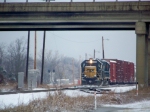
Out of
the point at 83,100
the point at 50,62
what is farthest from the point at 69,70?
the point at 83,100

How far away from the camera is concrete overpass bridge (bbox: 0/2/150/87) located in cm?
4484

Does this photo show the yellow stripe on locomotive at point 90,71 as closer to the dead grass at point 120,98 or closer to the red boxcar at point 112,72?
the red boxcar at point 112,72

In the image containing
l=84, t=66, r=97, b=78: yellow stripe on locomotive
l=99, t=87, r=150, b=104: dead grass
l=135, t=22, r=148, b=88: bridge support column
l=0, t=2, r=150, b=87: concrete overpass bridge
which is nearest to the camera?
l=99, t=87, r=150, b=104: dead grass

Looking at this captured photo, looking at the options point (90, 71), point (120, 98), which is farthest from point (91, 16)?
point (120, 98)

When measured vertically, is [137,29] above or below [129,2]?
below

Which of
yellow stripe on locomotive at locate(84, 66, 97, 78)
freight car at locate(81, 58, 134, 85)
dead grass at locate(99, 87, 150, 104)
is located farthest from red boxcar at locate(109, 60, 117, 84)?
dead grass at locate(99, 87, 150, 104)

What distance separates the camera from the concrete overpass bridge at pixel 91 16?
44844 mm

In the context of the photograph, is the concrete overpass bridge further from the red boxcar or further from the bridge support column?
the red boxcar

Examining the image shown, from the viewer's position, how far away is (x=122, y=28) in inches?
1859

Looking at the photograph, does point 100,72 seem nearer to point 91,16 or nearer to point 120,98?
point 91,16

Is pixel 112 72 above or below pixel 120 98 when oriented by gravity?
above

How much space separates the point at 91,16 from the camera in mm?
45344

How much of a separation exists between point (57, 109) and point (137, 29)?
2490cm

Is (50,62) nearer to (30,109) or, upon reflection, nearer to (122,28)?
(122,28)
